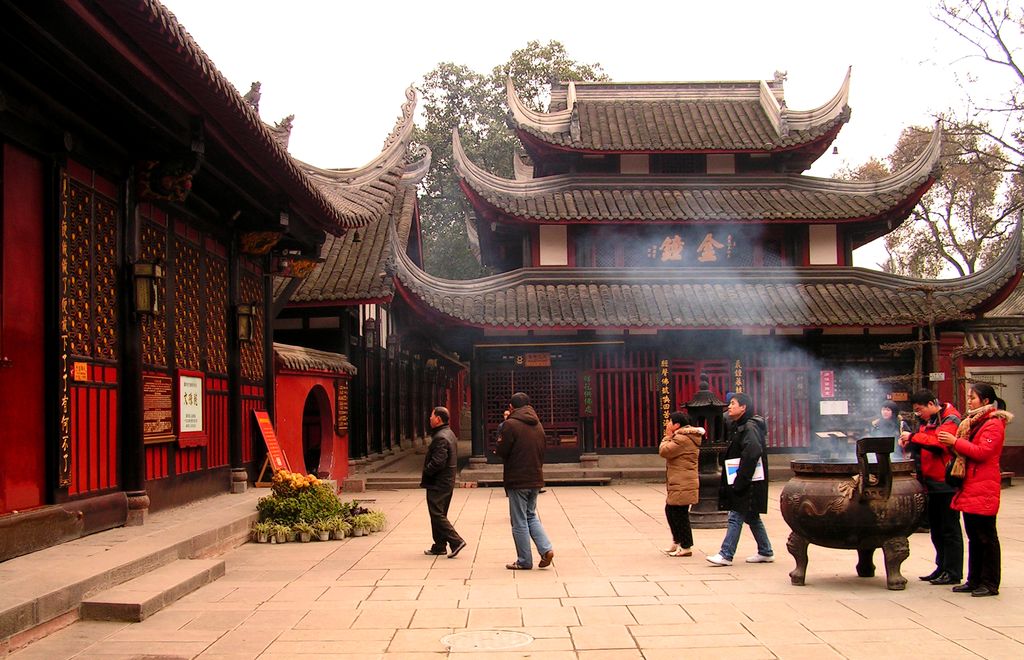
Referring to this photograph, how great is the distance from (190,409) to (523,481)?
15.0 feet

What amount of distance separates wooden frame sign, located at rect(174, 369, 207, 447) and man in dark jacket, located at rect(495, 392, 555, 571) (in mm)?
4058

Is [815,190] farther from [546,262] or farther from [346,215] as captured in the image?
[346,215]

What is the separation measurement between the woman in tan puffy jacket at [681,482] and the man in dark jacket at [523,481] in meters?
1.26

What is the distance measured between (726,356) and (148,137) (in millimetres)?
12835

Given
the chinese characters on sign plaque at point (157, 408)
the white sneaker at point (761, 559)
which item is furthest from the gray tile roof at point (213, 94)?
the white sneaker at point (761, 559)

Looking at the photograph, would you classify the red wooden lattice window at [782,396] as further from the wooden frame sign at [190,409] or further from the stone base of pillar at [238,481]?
the wooden frame sign at [190,409]

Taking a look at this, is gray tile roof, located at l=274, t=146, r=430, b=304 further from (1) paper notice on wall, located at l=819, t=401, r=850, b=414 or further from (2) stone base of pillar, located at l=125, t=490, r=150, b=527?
(1) paper notice on wall, located at l=819, t=401, r=850, b=414

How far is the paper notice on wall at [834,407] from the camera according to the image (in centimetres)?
1877

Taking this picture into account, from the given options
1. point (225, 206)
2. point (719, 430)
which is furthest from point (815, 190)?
point (225, 206)

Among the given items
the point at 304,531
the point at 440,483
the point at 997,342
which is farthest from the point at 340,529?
the point at 997,342

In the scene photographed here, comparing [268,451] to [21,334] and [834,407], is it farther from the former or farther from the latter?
[834,407]

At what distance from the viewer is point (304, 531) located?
1023 cm

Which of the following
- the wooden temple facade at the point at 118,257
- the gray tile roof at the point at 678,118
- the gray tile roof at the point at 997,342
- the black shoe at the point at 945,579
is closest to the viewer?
the wooden temple facade at the point at 118,257

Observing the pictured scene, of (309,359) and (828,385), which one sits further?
(828,385)
